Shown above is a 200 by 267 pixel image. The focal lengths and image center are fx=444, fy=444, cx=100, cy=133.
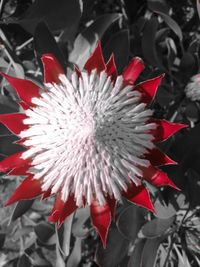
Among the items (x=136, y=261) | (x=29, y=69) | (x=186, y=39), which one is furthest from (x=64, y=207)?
(x=186, y=39)

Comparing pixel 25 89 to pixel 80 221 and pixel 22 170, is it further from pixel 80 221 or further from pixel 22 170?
pixel 80 221

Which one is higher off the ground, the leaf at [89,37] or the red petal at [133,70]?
the leaf at [89,37]

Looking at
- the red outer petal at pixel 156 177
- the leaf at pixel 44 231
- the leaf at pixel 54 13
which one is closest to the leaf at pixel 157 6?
the leaf at pixel 54 13

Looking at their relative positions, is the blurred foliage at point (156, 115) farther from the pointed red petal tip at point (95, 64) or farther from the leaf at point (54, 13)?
the pointed red petal tip at point (95, 64)

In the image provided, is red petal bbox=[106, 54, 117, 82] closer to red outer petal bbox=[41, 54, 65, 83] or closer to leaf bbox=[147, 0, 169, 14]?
red outer petal bbox=[41, 54, 65, 83]

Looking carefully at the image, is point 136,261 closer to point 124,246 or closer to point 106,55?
point 124,246

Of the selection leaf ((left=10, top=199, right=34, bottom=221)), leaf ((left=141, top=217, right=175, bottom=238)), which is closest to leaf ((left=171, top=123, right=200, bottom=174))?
leaf ((left=141, top=217, right=175, bottom=238))
